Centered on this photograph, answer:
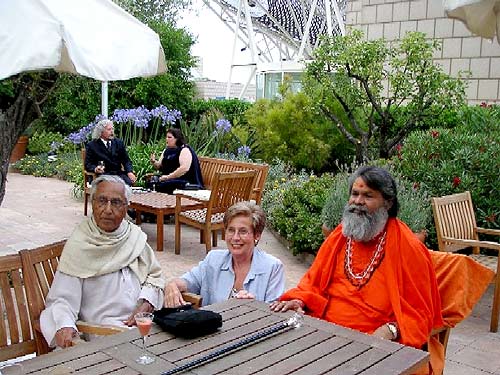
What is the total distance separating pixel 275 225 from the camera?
8.02 metres

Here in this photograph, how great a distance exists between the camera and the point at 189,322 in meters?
2.61

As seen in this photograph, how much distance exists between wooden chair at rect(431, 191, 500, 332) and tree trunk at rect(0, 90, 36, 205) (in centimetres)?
337

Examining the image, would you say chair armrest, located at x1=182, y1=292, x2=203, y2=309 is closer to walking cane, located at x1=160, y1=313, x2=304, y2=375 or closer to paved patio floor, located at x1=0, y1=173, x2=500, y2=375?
walking cane, located at x1=160, y1=313, x2=304, y2=375

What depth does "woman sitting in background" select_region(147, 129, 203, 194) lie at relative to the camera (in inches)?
322

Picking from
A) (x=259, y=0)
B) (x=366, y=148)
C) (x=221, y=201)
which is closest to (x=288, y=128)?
(x=366, y=148)

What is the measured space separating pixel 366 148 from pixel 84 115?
948cm

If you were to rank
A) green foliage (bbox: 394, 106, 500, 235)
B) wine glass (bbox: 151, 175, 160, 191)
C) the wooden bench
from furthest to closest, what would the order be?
1. wine glass (bbox: 151, 175, 160, 191)
2. the wooden bench
3. green foliage (bbox: 394, 106, 500, 235)

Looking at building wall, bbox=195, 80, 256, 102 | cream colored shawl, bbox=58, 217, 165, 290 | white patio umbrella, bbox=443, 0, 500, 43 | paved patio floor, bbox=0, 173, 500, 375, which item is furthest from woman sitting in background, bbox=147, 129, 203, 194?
building wall, bbox=195, 80, 256, 102

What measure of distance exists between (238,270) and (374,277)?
77 centimetres

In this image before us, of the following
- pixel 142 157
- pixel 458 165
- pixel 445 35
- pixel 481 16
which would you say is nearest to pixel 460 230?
pixel 458 165

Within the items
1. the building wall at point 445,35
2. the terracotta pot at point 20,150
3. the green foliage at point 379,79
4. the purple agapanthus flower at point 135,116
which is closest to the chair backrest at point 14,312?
the green foliage at point 379,79

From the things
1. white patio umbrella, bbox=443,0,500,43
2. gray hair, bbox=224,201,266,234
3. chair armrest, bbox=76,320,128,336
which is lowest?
chair armrest, bbox=76,320,128,336

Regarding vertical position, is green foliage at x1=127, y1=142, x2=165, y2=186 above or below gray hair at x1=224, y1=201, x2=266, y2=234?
below

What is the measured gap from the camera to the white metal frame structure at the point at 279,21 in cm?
3167
